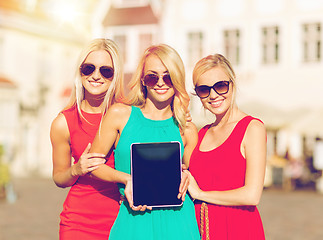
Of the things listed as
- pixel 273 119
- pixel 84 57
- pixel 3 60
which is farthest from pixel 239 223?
pixel 3 60

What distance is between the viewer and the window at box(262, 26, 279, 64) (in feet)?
80.8

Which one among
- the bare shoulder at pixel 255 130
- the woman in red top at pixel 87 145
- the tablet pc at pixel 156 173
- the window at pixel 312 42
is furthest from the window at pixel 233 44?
the tablet pc at pixel 156 173

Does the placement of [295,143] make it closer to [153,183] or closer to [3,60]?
[3,60]

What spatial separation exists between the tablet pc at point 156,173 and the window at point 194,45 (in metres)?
23.0

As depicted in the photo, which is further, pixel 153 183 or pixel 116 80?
pixel 116 80

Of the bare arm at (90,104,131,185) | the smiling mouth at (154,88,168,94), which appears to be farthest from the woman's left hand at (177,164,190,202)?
the smiling mouth at (154,88,168,94)

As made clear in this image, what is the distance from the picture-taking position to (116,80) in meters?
3.32

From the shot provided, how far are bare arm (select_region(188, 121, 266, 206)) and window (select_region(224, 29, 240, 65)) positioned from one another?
22513 millimetres

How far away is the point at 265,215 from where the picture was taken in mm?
13648

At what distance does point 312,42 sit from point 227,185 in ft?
71.7

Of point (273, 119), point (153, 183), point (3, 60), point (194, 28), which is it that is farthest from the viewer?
point (3, 60)

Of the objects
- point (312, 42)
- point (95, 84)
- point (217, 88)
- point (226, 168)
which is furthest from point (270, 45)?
point (226, 168)

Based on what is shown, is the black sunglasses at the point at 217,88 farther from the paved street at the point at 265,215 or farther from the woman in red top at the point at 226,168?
the paved street at the point at 265,215

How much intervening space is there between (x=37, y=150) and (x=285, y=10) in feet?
49.6
